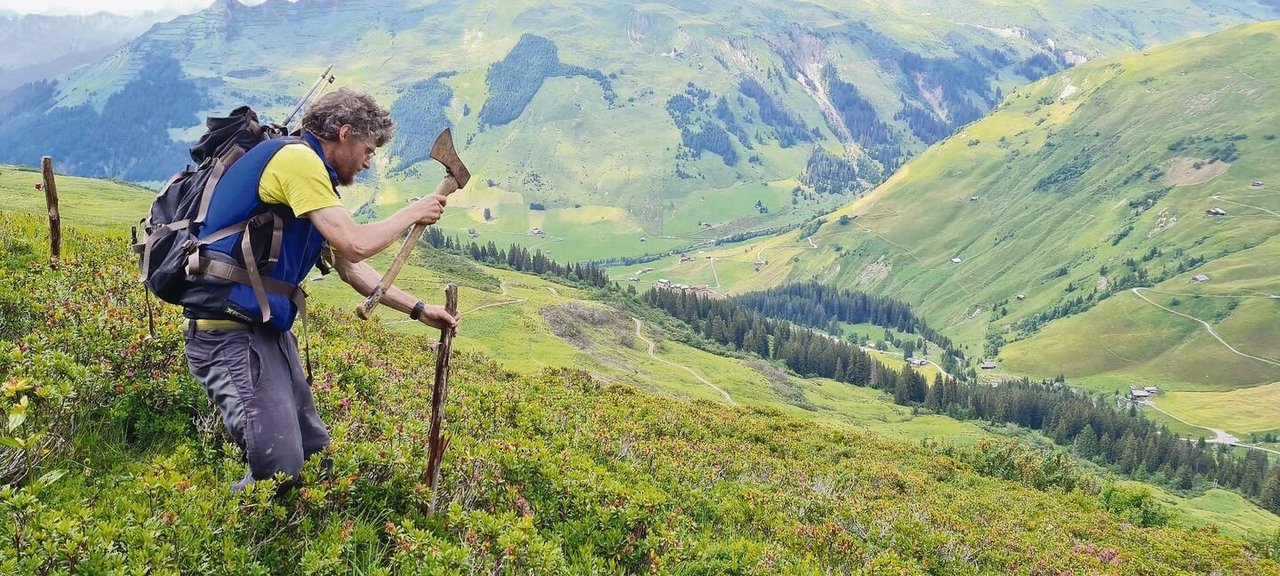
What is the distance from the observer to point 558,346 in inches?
2527

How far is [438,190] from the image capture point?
657 cm

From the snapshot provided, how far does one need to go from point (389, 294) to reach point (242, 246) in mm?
1371

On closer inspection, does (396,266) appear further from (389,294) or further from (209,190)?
(209,190)

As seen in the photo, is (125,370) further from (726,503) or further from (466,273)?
(466,273)

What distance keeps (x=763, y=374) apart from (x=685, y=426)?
85.8 metres

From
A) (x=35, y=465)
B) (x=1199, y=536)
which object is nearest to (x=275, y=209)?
(x=35, y=465)

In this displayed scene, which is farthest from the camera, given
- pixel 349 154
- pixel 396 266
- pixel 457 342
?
pixel 457 342

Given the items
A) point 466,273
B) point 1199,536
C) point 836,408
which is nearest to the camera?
point 1199,536

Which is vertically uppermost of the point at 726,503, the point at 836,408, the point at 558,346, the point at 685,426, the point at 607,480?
the point at 607,480

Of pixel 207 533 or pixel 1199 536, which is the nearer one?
pixel 207 533

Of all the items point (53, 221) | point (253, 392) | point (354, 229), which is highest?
point (354, 229)

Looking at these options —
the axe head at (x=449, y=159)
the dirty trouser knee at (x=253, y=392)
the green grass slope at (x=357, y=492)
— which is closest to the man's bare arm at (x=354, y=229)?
the axe head at (x=449, y=159)

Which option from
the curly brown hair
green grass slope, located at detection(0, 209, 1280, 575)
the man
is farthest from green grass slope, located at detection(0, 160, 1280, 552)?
the curly brown hair

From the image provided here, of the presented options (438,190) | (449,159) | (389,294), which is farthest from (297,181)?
(389,294)
